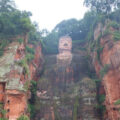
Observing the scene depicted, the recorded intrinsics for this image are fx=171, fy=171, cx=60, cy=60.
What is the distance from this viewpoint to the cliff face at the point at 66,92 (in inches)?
753

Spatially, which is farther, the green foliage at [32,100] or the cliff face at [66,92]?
the green foliage at [32,100]

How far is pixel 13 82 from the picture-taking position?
17203 millimetres

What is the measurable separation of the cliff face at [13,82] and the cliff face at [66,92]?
2.92 metres

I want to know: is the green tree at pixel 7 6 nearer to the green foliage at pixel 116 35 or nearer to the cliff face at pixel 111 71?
the cliff face at pixel 111 71

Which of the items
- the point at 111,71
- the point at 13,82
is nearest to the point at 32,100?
the point at 13,82

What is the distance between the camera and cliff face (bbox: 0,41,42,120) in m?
16.4

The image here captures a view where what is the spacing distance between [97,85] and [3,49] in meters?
12.4

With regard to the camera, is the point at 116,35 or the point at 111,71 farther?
the point at 116,35

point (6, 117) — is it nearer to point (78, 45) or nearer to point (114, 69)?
point (114, 69)

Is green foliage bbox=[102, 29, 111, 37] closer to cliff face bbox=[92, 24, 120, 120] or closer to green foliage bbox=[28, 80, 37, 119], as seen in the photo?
cliff face bbox=[92, 24, 120, 120]

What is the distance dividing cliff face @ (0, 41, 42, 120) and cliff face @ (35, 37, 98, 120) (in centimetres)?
292

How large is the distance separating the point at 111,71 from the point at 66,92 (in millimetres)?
6346

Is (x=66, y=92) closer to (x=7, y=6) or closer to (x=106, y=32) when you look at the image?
(x=106, y=32)

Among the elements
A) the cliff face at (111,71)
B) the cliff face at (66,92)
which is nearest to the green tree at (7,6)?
the cliff face at (66,92)
